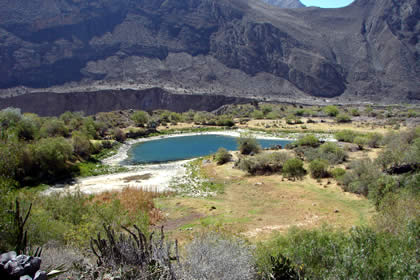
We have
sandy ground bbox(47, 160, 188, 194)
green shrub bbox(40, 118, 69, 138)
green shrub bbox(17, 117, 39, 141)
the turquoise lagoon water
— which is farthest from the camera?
the turquoise lagoon water

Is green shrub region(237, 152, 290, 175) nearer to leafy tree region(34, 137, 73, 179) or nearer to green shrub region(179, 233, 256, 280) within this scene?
leafy tree region(34, 137, 73, 179)

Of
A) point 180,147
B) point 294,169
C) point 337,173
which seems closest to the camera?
point 337,173

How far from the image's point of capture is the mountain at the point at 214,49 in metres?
102

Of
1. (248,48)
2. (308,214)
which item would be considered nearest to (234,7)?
(248,48)

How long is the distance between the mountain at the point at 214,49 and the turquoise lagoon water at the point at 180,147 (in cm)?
4574

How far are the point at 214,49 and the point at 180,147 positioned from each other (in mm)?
90870

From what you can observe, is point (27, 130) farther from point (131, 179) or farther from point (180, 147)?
point (180, 147)

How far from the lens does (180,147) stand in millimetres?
42656

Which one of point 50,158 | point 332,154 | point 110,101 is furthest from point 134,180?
point 110,101

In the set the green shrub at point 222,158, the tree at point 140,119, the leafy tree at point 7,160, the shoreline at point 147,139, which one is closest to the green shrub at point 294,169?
the green shrub at point 222,158

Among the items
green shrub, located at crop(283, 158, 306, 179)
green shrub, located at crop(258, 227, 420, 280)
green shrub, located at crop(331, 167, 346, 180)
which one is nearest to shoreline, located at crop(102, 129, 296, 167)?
green shrub, located at crop(283, 158, 306, 179)

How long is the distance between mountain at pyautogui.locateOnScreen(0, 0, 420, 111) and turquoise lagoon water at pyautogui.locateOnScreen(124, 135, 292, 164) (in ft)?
150

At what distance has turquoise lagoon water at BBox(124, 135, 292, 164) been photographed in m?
35.7

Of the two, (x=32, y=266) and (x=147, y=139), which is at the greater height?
(x=32, y=266)
